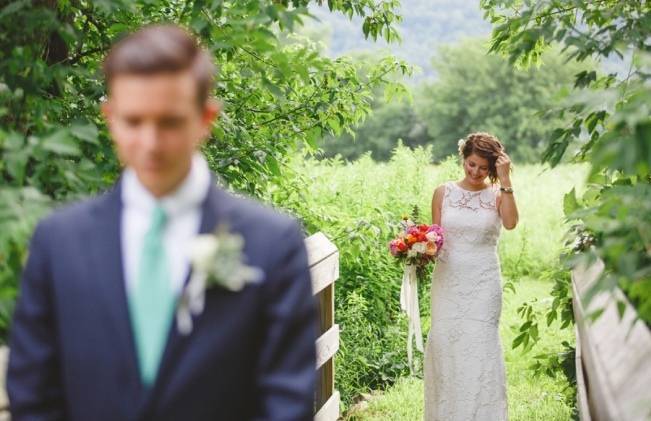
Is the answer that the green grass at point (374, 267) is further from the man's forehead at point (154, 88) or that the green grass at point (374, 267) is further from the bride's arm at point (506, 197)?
the man's forehead at point (154, 88)

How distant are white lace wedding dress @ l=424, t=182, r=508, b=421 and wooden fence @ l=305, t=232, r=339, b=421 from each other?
1308mm

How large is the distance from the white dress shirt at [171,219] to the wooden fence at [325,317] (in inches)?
103

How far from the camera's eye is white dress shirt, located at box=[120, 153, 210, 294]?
77.7 inches

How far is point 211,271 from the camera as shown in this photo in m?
1.89

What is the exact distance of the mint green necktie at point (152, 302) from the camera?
6.44ft

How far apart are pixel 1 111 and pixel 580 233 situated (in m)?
2.83

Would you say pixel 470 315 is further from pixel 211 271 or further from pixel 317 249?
pixel 211 271

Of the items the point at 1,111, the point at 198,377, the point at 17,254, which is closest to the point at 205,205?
the point at 198,377

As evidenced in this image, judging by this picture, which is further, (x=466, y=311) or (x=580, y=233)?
(x=466, y=311)

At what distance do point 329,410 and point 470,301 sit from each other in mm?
1570

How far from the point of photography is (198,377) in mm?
1958

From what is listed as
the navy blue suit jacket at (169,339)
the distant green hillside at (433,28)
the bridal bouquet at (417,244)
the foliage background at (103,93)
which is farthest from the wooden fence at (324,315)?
the distant green hillside at (433,28)

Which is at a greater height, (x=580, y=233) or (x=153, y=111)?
(x=153, y=111)

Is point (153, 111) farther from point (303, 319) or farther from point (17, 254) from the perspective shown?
point (17, 254)
